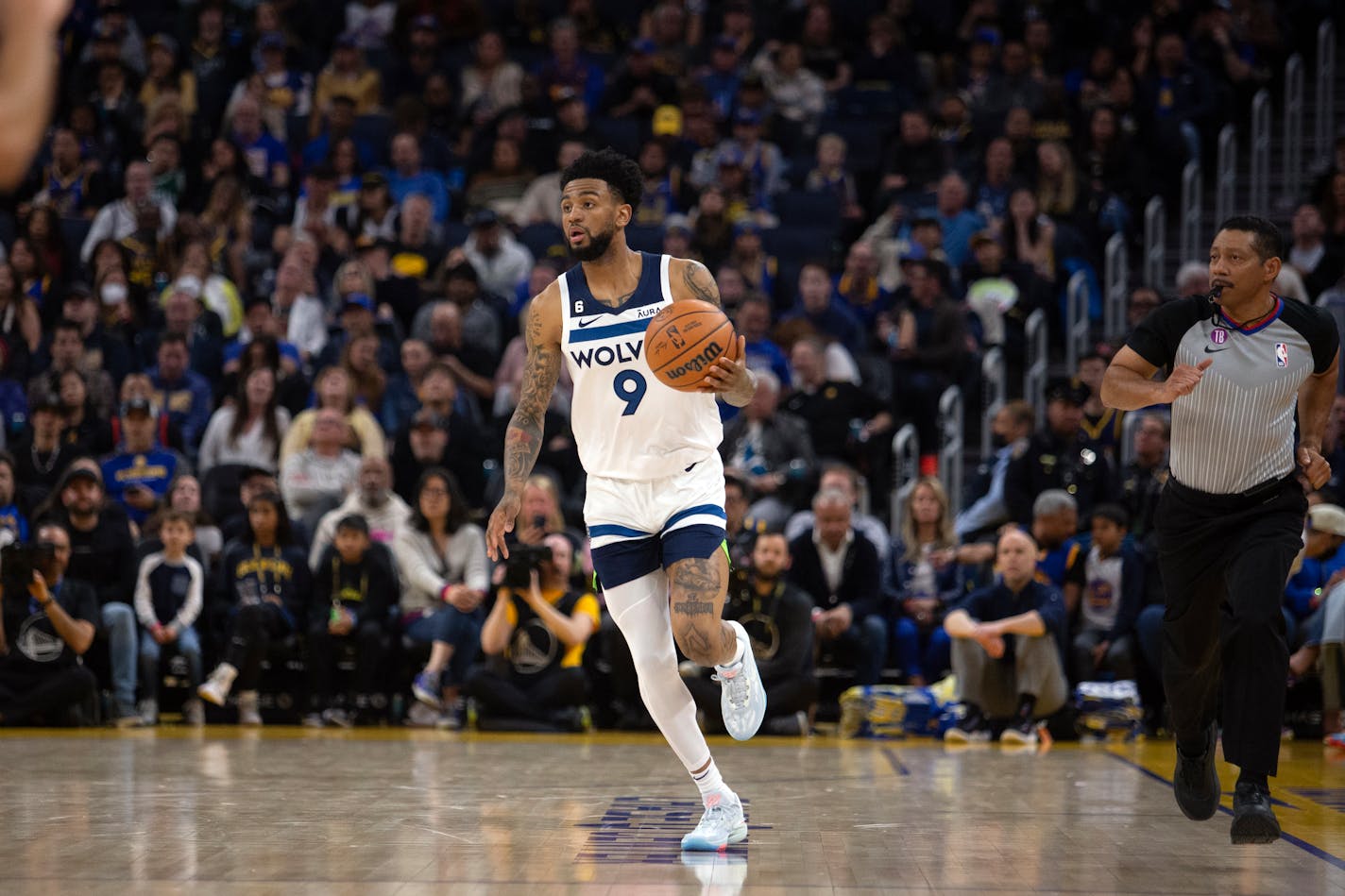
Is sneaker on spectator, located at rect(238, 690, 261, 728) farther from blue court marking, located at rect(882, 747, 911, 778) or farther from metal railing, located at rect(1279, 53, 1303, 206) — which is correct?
metal railing, located at rect(1279, 53, 1303, 206)

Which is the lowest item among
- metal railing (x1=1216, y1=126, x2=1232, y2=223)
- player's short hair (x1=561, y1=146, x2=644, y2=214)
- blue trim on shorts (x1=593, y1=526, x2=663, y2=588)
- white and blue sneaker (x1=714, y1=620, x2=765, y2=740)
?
white and blue sneaker (x1=714, y1=620, x2=765, y2=740)

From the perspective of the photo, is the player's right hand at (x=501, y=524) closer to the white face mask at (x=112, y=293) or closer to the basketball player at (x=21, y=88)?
the basketball player at (x=21, y=88)

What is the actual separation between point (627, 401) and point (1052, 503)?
648 cm

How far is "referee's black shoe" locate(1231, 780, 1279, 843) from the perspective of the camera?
5.96 meters

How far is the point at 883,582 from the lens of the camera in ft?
40.6

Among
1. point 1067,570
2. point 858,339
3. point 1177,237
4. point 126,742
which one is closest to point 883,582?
point 1067,570

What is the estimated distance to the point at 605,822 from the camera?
22.6 feet

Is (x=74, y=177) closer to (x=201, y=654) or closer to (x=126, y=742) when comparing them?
(x=201, y=654)

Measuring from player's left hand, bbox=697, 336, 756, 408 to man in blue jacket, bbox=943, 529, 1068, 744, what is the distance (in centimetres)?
515

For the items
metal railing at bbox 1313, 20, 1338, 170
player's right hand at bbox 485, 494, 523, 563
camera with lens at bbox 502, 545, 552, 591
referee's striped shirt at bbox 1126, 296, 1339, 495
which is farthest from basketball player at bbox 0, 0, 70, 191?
metal railing at bbox 1313, 20, 1338, 170

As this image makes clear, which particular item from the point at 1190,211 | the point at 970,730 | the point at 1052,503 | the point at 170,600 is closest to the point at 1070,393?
the point at 1052,503

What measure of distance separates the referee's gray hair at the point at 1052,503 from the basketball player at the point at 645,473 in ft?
20.0

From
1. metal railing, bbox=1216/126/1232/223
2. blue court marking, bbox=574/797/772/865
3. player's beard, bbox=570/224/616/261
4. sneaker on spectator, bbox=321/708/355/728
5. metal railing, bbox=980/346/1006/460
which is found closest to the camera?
blue court marking, bbox=574/797/772/865

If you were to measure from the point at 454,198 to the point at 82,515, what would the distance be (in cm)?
596
